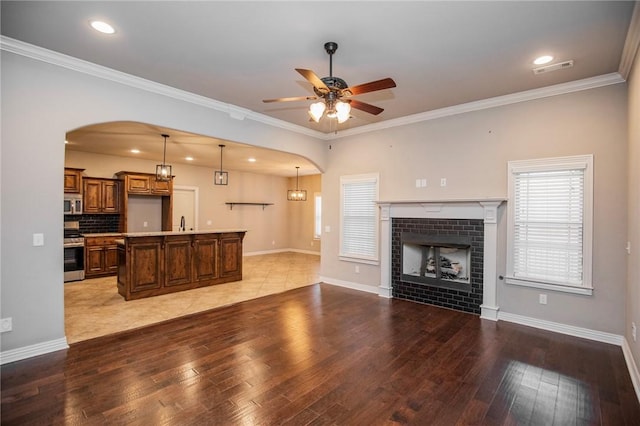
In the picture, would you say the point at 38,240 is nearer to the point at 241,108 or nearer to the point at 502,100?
the point at 241,108

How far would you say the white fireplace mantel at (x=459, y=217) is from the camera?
4293 millimetres

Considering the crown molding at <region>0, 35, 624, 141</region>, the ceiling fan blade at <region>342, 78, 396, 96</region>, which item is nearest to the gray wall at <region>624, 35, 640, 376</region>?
the crown molding at <region>0, 35, 624, 141</region>

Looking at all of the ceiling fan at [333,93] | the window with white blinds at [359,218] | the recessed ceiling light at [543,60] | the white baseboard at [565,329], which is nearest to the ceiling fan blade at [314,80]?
the ceiling fan at [333,93]

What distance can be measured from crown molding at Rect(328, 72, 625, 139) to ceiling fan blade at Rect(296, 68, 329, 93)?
2749 mm

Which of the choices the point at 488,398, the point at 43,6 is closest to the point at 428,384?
the point at 488,398

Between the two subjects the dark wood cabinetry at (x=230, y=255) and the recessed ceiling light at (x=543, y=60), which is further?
the dark wood cabinetry at (x=230, y=255)

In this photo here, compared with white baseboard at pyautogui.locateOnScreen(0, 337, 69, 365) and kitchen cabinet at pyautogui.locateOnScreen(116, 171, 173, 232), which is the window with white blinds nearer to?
white baseboard at pyautogui.locateOnScreen(0, 337, 69, 365)

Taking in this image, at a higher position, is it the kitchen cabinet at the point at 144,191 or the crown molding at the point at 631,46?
the crown molding at the point at 631,46

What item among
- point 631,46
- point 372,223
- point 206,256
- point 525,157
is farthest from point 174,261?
point 631,46

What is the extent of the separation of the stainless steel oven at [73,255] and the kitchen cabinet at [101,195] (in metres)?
0.55

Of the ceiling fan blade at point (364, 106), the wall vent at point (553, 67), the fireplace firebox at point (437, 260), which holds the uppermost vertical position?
the wall vent at point (553, 67)

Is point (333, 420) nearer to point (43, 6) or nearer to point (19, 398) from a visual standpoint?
point (19, 398)

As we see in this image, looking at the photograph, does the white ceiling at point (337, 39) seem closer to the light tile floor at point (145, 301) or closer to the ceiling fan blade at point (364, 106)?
the ceiling fan blade at point (364, 106)

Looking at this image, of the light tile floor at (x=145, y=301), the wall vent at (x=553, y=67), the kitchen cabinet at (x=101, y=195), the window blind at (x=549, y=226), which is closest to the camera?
the wall vent at (x=553, y=67)
